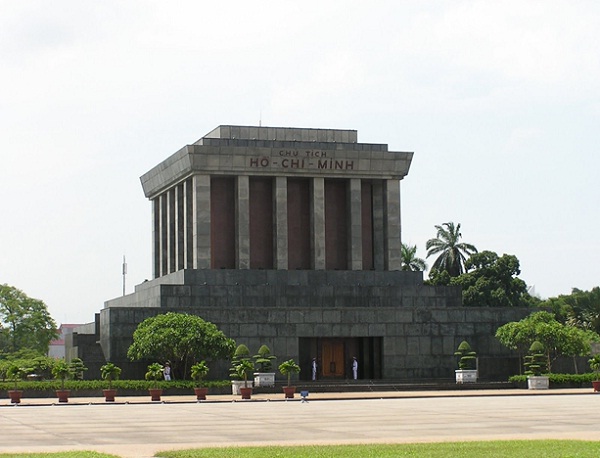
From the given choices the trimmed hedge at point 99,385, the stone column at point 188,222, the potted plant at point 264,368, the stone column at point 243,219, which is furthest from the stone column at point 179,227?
the trimmed hedge at point 99,385

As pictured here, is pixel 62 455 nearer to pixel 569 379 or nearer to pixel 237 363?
pixel 237 363

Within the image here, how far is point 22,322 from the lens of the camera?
10275 cm

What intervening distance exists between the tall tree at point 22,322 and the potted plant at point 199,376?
46.5 meters

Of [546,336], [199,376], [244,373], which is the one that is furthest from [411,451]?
[546,336]

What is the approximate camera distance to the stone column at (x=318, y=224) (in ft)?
235

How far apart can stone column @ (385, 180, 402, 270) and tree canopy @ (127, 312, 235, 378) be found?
1649 centimetres

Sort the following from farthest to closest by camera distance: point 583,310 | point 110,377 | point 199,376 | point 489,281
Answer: point 489,281
point 583,310
point 199,376
point 110,377

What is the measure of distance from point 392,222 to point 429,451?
50431 millimetres

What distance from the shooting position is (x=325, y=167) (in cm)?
7194

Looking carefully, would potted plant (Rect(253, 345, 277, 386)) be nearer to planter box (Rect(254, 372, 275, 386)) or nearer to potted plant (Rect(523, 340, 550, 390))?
planter box (Rect(254, 372, 275, 386))

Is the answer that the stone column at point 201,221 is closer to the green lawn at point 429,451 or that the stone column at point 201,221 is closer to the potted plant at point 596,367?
the potted plant at point 596,367

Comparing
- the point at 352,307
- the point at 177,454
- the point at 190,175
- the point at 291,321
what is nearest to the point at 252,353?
the point at 291,321

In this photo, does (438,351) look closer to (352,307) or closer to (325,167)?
(352,307)

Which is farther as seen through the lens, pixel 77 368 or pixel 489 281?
pixel 489 281
